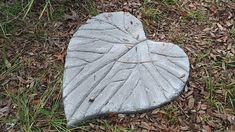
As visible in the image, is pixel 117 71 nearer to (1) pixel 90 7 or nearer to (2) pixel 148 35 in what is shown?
(2) pixel 148 35

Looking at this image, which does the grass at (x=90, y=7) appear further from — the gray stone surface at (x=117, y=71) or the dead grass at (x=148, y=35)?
the gray stone surface at (x=117, y=71)

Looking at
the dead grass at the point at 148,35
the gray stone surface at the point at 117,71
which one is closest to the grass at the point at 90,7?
the dead grass at the point at 148,35

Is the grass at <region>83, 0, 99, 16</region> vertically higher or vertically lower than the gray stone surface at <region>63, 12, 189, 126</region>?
higher

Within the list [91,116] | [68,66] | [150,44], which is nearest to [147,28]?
[150,44]

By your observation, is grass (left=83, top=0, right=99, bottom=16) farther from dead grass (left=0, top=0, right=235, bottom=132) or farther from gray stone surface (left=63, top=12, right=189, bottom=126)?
gray stone surface (left=63, top=12, right=189, bottom=126)

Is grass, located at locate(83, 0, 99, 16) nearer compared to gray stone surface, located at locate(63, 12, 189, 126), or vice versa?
gray stone surface, located at locate(63, 12, 189, 126)

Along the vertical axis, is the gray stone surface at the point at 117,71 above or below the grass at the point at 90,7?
below

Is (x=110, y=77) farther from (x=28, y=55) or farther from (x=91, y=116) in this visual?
(x=28, y=55)

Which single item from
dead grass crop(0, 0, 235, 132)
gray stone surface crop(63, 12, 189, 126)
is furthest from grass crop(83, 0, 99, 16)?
gray stone surface crop(63, 12, 189, 126)
